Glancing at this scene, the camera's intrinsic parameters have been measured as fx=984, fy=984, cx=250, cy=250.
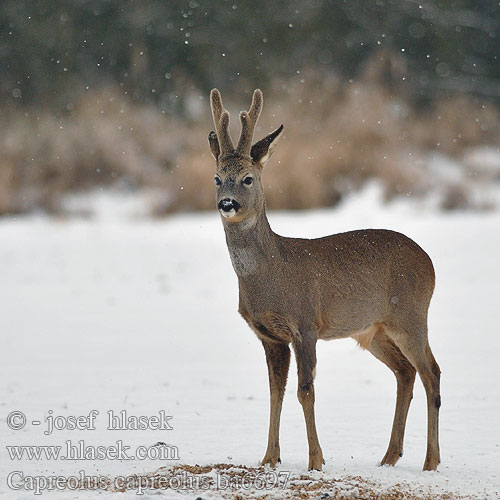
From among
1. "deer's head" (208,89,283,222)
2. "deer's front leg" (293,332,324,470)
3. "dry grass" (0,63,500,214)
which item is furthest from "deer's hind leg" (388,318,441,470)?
"dry grass" (0,63,500,214)

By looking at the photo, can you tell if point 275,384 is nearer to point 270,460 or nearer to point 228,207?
point 270,460

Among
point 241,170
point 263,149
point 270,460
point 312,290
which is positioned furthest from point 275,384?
point 263,149

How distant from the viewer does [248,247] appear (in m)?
6.43

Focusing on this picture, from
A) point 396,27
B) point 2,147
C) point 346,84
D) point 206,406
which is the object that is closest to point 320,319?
point 206,406

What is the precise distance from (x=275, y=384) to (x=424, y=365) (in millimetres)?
1029

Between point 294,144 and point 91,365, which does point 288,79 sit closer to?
Answer: point 294,144

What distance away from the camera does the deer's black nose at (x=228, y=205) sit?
20.2 ft

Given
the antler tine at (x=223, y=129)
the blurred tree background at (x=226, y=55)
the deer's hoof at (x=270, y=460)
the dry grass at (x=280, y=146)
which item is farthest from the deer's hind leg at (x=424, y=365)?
the blurred tree background at (x=226, y=55)

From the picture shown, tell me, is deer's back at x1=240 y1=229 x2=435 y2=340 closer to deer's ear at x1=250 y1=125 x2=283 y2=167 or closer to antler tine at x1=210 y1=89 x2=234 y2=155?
deer's ear at x1=250 y1=125 x2=283 y2=167

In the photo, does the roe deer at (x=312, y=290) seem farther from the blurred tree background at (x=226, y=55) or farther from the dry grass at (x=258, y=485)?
the blurred tree background at (x=226, y=55)

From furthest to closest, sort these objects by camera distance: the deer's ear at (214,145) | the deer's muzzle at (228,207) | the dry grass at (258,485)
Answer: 1. the deer's ear at (214,145)
2. the deer's muzzle at (228,207)
3. the dry grass at (258,485)

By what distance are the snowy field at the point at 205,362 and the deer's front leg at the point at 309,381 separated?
0.14 metres

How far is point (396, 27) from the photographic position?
3372 cm

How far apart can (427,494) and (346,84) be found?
2355 centimetres
